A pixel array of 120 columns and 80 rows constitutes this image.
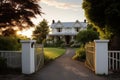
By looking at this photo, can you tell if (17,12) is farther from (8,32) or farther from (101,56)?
(101,56)

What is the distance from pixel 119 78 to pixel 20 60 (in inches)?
241

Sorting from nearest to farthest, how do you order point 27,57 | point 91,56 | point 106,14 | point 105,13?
point 27,57 → point 106,14 → point 105,13 → point 91,56

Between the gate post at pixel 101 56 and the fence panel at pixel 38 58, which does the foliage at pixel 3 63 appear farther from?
the gate post at pixel 101 56

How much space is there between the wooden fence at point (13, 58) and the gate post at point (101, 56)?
465cm

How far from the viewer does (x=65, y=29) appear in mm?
83125

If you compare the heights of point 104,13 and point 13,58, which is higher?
point 104,13

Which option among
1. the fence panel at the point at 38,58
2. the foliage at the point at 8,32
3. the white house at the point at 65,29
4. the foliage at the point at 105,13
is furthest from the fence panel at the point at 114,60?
the white house at the point at 65,29

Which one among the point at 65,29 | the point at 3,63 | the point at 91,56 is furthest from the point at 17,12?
the point at 65,29

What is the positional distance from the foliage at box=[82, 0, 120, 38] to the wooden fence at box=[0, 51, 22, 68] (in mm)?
6091

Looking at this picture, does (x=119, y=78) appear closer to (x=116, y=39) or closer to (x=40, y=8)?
(x=116, y=39)

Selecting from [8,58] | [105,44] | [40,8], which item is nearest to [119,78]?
[105,44]

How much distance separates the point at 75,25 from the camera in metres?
82.0

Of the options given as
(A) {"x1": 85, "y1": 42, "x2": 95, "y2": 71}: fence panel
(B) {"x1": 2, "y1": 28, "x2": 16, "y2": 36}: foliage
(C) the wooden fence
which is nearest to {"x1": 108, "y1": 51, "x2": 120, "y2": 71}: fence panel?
(A) {"x1": 85, "y1": 42, "x2": 95, "y2": 71}: fence panel

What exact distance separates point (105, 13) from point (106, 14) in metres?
0.14
